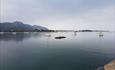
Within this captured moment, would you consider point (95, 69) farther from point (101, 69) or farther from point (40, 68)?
point (40, 68)

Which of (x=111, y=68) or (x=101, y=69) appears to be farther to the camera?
(x=101, y=69)

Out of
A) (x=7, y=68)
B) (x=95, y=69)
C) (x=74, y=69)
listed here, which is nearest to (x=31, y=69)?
(x=7, y=68)

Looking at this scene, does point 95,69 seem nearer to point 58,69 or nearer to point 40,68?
point 58,69

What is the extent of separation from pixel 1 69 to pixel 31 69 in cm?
669

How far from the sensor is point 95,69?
77.9ft

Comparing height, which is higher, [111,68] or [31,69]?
[111,68]

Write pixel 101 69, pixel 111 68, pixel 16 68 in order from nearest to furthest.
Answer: pixel 111 68, pixel 101 69, pixel 16 68

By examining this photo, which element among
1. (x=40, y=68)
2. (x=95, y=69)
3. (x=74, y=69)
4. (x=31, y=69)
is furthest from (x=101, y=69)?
(x=31, y=69)

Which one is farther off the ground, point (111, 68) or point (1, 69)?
point (111, 68)

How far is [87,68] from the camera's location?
24375 mm

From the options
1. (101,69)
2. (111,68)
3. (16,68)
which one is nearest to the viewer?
(111,68)

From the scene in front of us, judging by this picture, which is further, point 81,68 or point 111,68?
point 81,68

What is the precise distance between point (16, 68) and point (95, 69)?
17.4 m

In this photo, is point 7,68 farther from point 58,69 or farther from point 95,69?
point 95,69
